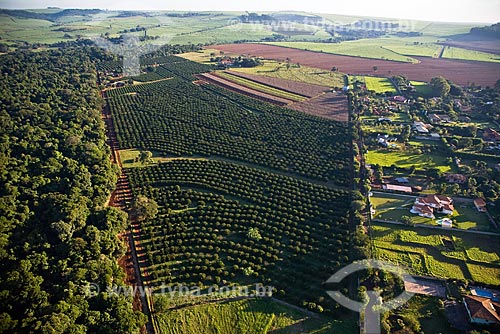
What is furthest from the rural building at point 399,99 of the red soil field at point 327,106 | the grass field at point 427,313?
the grass field at point 427,313

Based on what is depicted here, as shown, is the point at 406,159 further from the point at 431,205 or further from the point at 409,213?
the point at 409,213

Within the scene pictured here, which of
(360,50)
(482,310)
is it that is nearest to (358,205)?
(482,310)

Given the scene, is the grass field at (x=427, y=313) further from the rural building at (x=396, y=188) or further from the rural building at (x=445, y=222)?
the rural building at (x=396, y=188)

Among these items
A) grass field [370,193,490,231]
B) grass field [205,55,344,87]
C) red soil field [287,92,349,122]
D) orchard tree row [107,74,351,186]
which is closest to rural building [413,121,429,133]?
red soil field [287,92,349,122]

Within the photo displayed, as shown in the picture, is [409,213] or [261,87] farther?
[261,87]

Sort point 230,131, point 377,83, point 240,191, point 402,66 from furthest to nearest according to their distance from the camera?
point 402,66 → point 377,83 → point 230,131 → point 240,191

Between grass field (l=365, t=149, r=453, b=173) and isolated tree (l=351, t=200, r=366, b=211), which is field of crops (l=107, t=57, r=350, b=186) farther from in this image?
isolated tree (l=351, t=200, r=366, b=211)

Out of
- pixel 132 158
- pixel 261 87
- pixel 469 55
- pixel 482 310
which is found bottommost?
pixel 482 310
